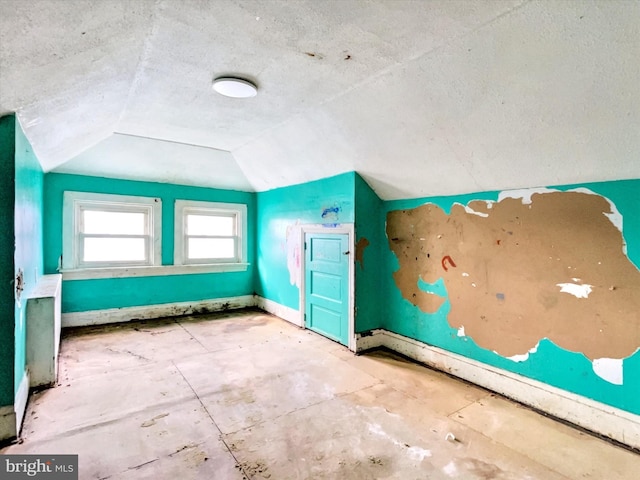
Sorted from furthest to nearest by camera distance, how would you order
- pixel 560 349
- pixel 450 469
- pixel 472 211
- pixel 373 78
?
1. pixel 472 211
2. pixel 560 349
3. pixel 373 78
4. pixel 450 469

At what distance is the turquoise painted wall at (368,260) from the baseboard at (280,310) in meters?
1.16

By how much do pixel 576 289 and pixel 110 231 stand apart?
5.46 m

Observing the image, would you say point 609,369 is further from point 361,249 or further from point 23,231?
point 23,231

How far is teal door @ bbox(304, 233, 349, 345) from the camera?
3.89 metres

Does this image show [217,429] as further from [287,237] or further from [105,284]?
[105,284]

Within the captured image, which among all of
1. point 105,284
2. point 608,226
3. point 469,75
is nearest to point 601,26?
point 469,75

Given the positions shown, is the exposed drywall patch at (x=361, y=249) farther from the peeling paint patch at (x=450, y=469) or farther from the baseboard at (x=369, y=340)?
the peeling paint patch at (x=450, y=469)

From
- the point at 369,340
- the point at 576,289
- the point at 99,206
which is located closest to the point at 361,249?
the point at 369,340

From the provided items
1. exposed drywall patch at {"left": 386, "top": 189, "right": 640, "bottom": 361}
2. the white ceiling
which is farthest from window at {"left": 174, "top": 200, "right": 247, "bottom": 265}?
exposed drywall patch at {"left": 386, "top": 189, "right": 640, "bottom": 361}

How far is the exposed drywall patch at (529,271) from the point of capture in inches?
88.2

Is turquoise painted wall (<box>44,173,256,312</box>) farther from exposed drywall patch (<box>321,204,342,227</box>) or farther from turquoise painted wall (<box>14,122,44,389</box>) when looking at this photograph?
exposed drywall patch (<box>321,204,342,227</box>)

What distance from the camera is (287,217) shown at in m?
4.97

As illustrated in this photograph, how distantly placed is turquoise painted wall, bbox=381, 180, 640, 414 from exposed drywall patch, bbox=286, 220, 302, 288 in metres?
1.55

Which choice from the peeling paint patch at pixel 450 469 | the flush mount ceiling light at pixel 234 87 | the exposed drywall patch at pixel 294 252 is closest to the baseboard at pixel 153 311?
the exposed drywall patch at pixel 294 252
